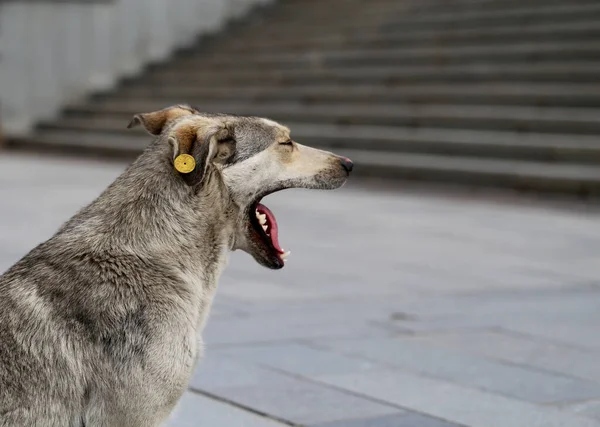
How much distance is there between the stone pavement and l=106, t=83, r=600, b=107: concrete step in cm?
303

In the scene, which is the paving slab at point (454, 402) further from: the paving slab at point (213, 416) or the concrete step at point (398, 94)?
the concrete step at point (398, 94)

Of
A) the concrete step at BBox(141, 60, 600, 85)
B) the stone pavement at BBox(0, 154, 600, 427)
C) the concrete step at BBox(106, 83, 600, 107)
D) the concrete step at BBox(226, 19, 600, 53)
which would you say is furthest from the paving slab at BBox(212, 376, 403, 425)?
the concrete step at BBox(226, 19, 600, 53)

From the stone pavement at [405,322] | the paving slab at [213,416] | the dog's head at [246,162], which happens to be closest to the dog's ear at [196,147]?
the dog's head at [246,162]

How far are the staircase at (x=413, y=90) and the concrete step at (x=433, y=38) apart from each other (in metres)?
0.03

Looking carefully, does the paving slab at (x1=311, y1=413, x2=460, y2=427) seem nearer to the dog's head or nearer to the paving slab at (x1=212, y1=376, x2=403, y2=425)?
the paving slab at (x1=212, y1=376, x2=403, y2=425)

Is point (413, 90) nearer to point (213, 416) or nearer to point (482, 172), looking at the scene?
point (482, 172)

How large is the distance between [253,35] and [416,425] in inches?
765

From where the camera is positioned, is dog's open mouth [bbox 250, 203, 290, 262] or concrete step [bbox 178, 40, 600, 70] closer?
dog's open mouth [bbox 250, 203, 290, 262]

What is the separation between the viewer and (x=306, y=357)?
6164 millimetres

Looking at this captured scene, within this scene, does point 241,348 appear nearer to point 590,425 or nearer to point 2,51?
point 590,425

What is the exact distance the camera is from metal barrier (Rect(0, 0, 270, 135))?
915 inches

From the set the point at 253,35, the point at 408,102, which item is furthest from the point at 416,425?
the point at 253,35

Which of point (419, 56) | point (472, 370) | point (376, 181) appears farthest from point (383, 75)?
point (472, 370)

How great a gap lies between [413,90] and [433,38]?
192cm
